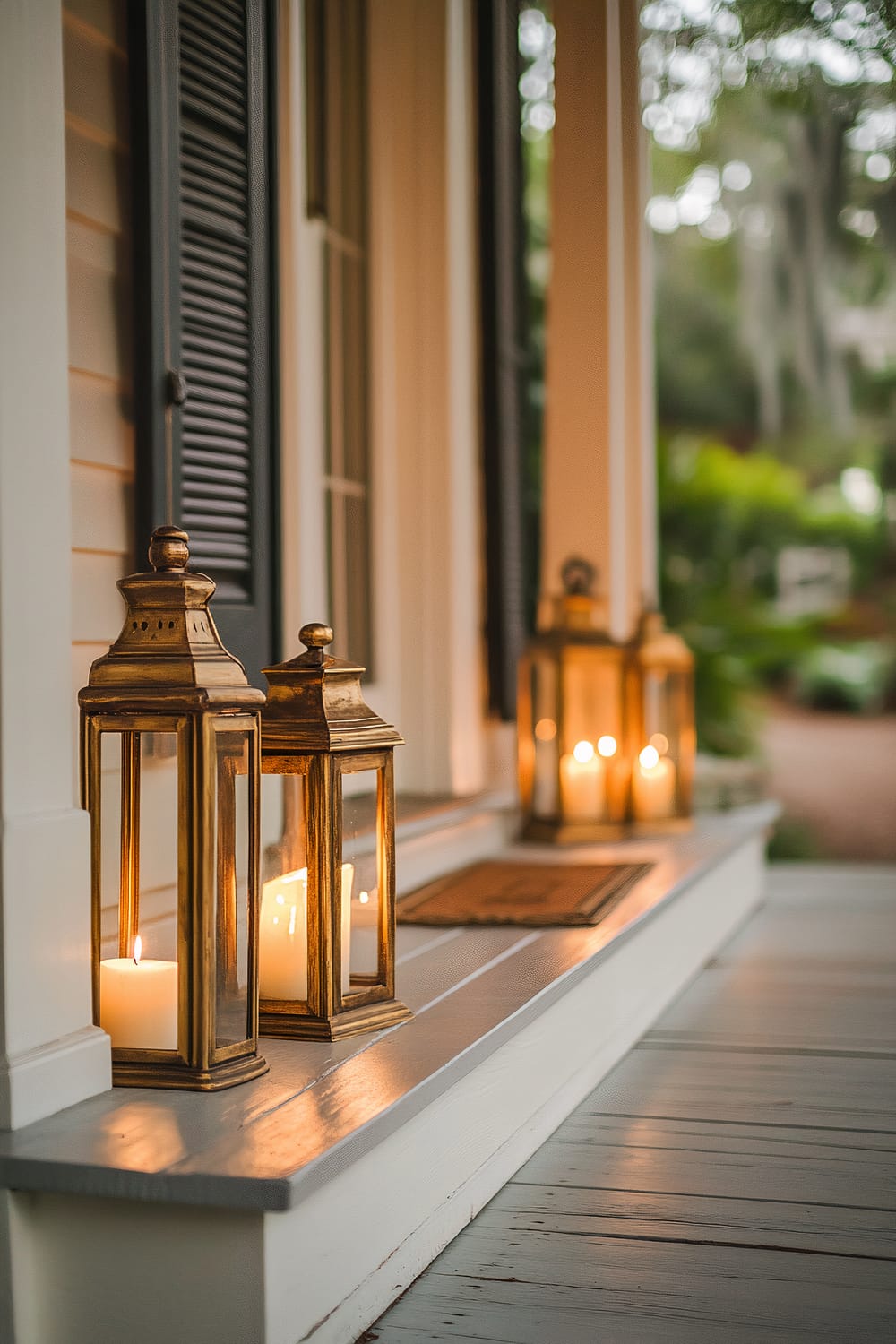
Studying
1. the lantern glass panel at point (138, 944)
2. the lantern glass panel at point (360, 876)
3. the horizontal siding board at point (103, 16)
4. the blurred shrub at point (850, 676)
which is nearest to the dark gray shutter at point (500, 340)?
the horizontal siding board at point (103, 16)

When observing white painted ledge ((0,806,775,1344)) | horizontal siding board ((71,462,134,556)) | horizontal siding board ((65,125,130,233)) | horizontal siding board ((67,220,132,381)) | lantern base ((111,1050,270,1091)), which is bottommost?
white painted ledge ((0,806,775,1344))

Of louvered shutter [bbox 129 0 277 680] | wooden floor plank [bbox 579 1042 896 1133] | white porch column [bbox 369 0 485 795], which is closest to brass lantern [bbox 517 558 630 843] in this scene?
white porch column [bbox 369 0 485 795]

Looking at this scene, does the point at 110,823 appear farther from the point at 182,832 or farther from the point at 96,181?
the point at 96,181

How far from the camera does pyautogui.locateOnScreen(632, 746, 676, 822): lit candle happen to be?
11.5 feet

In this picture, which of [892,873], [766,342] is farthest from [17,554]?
[766,342]

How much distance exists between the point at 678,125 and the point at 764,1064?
16.9 ft

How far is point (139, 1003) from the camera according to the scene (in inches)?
58.2

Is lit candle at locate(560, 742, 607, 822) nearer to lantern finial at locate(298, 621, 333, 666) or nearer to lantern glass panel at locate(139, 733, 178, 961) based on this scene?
lantern glass panel at locate(139, 733, 178, 961)

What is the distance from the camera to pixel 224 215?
2.12m

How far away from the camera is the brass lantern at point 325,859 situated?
5.22 feet

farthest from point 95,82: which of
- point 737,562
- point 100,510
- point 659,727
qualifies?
point 737,562

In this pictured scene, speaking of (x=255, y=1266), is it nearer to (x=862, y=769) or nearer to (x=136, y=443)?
(x=136, y=443)

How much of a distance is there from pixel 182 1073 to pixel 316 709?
0.41m

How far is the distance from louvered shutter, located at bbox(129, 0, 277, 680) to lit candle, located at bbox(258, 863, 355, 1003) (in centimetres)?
57
